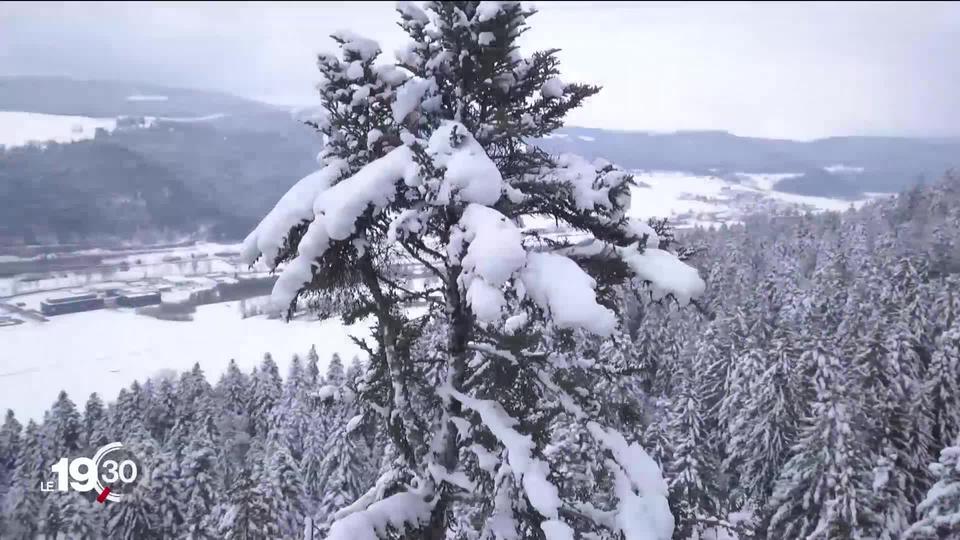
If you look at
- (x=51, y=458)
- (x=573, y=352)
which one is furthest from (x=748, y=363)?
(x=51, y=458)

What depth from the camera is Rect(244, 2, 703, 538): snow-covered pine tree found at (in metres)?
4.43

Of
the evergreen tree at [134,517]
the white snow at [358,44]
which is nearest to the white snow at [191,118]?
the evergreen tree at [134,517]

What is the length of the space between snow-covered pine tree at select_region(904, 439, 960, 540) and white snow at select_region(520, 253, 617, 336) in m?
15.4

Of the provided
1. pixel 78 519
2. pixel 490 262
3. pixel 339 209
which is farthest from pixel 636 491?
pixel 78 519

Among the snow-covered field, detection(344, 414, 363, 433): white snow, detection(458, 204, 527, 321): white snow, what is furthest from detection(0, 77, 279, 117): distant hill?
detection(458, 204, 527, 321): white snow

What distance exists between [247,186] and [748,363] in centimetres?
7436

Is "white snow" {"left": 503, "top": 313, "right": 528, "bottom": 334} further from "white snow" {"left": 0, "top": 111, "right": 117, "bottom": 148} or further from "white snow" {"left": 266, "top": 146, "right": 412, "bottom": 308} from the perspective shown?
"white snow" {"left": 0, "top": 111, "right": 117, "bottom": 148}

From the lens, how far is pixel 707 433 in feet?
99.4

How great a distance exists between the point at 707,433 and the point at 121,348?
5187 centimetres

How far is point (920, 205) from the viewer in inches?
3583

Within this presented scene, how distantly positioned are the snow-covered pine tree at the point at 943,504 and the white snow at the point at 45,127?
45.7 metres

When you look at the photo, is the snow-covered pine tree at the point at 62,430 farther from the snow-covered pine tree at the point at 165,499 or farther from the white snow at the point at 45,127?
the white snow at the point at 45,127

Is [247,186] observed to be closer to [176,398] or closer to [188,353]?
[188,353]

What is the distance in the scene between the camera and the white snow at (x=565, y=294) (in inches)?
152
